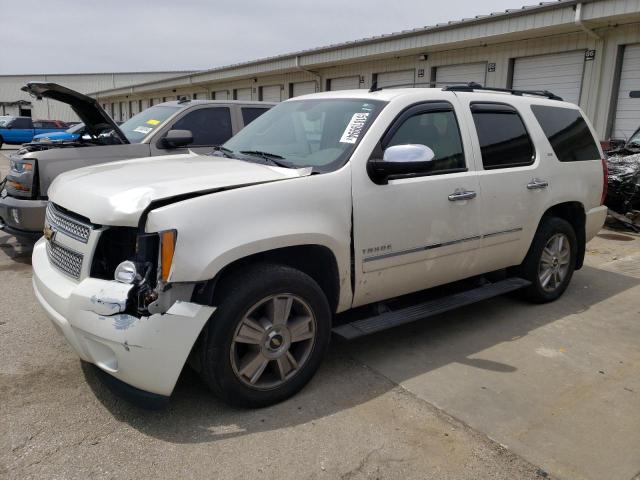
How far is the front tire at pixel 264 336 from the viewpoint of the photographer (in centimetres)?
288

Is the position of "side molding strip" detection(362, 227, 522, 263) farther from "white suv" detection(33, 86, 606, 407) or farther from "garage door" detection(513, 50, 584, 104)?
"garage door" detection(513, 50, 584, 104)

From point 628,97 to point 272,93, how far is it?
552 inches

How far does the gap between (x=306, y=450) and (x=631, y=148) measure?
900cm

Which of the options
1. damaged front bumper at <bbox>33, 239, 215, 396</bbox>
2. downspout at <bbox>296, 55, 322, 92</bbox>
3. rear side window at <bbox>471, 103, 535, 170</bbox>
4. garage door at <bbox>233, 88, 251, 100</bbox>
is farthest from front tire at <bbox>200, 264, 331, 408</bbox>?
garage door at <bbox>233, 88, 251, 100</bbox>

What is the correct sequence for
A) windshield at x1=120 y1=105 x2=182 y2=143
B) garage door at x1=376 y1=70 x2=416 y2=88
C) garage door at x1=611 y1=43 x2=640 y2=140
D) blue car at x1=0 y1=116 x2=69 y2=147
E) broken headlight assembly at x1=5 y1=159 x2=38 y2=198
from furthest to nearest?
1. blue car at x1=0 y1=116 x2=69 y2=147
2. garage door at x1=376 y1=70 x2=416 y2=88
3. garage door at x1=611 y1=43 x2=640 y2=140
4. windshield at x1=120 y1=105 x2=182 y2=143
5. broken headlight assembly at x1=5 y1=159 x2=38 y2=198

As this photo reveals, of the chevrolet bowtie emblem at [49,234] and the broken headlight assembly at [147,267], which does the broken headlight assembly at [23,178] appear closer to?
the chevrolet bowtie emblem at [49,234]

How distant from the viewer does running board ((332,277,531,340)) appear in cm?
354

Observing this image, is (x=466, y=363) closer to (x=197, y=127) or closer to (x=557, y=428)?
(x=557, y=428)

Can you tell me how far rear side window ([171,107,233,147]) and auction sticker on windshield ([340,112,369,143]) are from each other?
385 cm

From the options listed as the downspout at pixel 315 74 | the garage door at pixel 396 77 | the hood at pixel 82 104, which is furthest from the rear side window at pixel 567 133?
the downspout at pixel 315 74

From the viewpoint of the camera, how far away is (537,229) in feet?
15.9

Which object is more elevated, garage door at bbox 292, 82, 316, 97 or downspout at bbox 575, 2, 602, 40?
downspout at bbox 575, 2, 602, 40

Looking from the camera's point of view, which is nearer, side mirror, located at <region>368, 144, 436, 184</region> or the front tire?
the front tire

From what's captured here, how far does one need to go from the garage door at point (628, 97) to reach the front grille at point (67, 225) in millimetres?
11502
